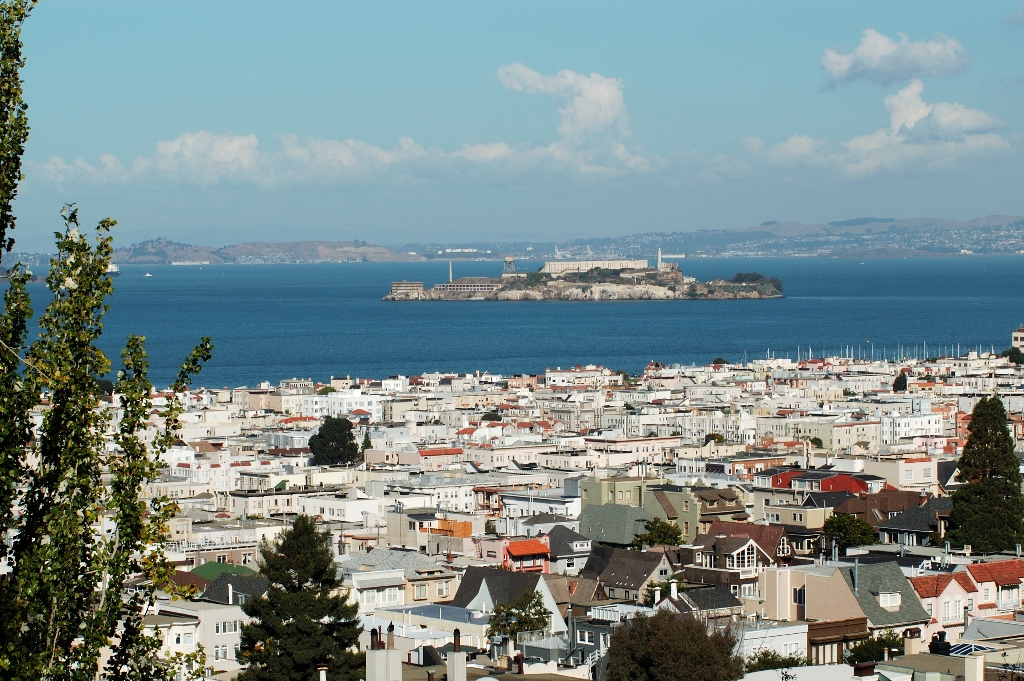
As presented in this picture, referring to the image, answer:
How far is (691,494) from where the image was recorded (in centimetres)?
3047

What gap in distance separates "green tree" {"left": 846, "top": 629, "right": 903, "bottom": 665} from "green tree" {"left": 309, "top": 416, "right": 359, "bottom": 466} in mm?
28915

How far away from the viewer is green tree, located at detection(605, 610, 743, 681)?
12.9 m

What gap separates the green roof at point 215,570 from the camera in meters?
21.5

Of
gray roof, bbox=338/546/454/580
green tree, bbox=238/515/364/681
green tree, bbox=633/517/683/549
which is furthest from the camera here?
green tree, bbox=633/517/683/549

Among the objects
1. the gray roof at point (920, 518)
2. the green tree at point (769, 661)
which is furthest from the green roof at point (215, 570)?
the gray roof at point (920, 518)

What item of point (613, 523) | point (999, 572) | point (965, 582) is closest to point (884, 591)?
point (965, 582)

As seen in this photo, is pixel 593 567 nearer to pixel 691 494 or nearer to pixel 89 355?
pixel 691 494

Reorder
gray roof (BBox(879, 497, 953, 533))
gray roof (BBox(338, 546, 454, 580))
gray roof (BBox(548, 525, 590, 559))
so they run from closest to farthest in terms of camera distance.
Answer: gray roof (BBox(338, 546, 454, 580))
gray roof (BBox(548, 525, 590, 559))
gray roof (BBox(879, 497, 953, 533))

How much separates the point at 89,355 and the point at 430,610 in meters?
13.6

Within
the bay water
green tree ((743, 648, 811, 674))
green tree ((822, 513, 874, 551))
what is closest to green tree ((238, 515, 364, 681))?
green tree ((743, 648, 811, 674))

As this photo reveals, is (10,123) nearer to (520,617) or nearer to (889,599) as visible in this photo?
(520,617)

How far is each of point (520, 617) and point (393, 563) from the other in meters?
4.86

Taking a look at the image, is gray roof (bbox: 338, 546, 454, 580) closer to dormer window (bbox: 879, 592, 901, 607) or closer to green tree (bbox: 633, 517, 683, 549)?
green tree (bbox: 633, 517, 683, 549)

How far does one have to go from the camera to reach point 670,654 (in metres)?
13.2
